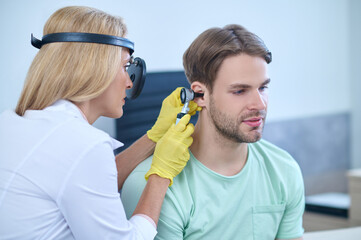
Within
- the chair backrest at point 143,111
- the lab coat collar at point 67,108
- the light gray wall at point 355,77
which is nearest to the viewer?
the lab coat collar at point 67,108

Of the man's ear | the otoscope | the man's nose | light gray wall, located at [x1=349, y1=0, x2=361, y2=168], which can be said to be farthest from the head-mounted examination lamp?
light gray wall, located at [x1=349, y1=0, x2=361, y2=168]

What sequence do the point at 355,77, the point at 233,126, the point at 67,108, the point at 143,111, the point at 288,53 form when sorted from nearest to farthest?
the point at 67,108, the point at 233,126, the point at 143,111, the point at 288,53, the point at 355,77

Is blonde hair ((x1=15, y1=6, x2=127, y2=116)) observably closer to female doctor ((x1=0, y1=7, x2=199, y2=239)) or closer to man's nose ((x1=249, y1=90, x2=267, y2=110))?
female doctor ((x1=0, y1=7, x2=199, y2=239))

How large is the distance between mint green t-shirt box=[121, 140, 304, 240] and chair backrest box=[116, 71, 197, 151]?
2.95ft

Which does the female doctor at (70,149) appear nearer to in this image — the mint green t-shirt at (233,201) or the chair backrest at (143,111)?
the mint green t-shirt at (233,201)

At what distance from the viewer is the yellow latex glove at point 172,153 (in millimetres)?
1276

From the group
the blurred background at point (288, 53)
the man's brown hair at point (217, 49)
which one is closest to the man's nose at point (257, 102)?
the man's brown hair at point (217, 49)

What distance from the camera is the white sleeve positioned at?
97 centimetres

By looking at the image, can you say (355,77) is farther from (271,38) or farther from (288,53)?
(271,38)

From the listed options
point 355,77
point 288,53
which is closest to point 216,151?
point 288,53

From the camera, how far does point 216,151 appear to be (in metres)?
1.48

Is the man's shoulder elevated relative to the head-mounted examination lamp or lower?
lower

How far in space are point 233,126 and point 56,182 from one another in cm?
67

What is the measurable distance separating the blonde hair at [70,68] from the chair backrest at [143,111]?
1.16 m
